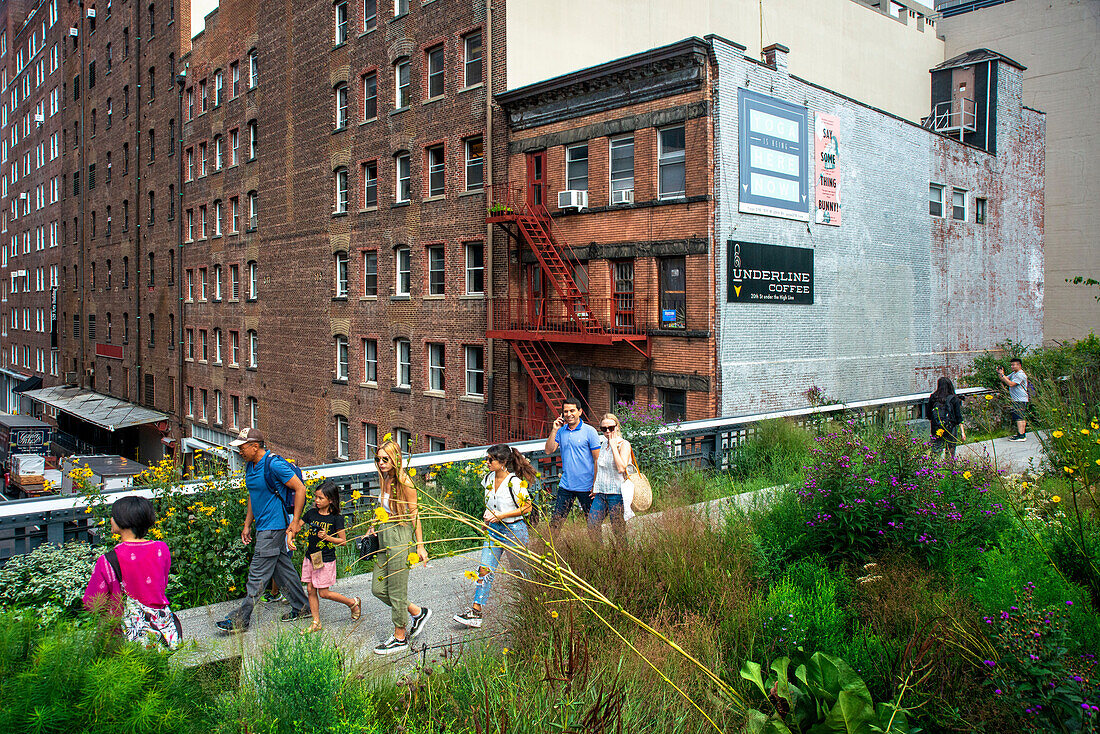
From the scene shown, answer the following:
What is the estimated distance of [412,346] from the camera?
30125mm

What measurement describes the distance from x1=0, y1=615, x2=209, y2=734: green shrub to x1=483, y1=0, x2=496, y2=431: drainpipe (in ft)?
71.9

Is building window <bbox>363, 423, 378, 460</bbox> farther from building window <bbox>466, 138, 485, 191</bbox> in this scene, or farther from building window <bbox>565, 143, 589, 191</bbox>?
building window <bbox>565, 143, 589, 191</bbox>

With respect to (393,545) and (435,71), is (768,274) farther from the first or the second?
(393,545)

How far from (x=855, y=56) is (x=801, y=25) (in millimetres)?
4112

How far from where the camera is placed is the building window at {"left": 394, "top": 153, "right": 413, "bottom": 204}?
3062 cm

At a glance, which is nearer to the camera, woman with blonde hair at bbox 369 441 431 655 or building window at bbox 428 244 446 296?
woman with blonde hair at bbox 369 441 431 655

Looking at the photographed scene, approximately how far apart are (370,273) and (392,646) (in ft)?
88.8

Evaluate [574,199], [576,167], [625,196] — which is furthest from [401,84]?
[625,196]

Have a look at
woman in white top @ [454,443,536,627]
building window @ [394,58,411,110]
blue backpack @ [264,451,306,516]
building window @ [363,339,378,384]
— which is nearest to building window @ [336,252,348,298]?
building window @ [363,339,378,384]

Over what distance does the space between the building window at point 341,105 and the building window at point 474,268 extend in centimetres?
997

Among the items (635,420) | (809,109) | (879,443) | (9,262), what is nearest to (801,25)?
(809,109)

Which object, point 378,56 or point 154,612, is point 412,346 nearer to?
point 378,56

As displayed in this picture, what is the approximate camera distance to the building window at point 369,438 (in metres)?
32.5

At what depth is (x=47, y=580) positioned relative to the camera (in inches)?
291
